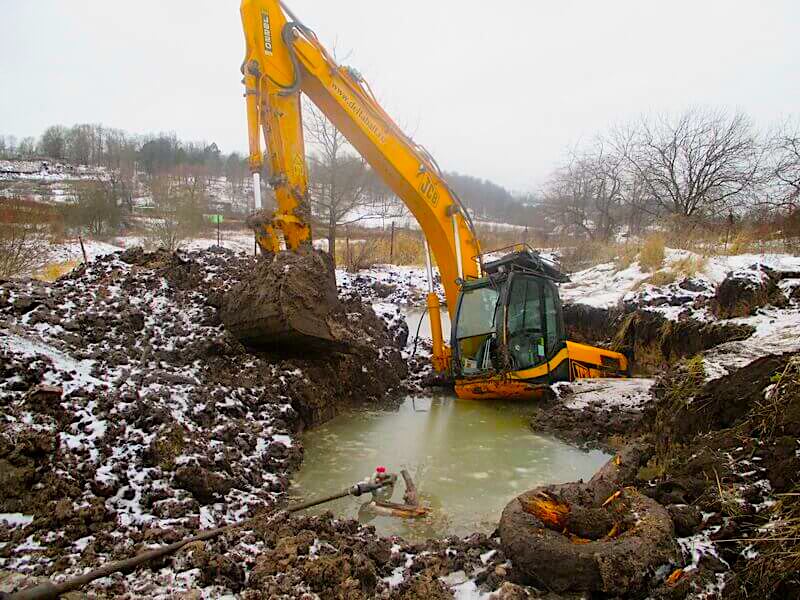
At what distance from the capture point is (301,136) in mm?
7246

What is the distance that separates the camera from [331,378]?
7.30 meters

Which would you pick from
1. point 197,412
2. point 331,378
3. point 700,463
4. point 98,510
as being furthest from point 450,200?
point 98,510

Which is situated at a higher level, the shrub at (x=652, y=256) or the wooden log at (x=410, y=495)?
the shrub at (x=652, y=256)

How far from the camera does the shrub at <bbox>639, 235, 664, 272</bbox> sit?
12453 millimetres

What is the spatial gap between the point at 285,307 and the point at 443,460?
2467 mm

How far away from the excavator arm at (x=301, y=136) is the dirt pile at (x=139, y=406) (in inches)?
63.1

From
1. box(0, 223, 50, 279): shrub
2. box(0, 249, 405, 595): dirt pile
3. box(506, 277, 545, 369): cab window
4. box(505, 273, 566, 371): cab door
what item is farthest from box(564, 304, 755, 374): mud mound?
box(0, 223, 50, 279): shrub

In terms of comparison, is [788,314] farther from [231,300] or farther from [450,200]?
[231,300]

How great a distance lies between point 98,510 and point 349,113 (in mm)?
5919

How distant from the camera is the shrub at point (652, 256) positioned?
12.5 m

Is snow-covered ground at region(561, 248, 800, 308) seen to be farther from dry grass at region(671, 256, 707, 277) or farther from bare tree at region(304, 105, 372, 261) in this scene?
bare tree at region(304, 105, 372, 261)

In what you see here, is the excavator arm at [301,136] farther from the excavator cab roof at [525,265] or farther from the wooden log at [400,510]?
the wooden log at [400,510]

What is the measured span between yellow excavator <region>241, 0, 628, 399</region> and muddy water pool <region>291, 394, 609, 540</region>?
79 cm

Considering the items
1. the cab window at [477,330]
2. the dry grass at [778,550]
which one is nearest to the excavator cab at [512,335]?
the cab window at [477,330]
